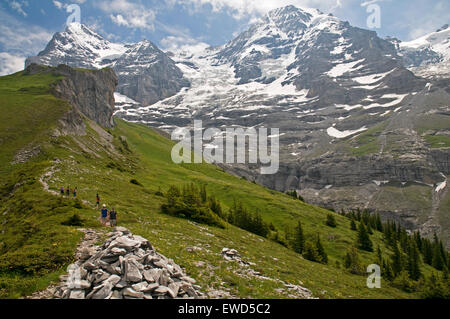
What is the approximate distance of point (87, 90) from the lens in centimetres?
16812

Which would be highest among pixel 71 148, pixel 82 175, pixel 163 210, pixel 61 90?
pixel 61 90

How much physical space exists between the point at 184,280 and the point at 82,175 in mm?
41522

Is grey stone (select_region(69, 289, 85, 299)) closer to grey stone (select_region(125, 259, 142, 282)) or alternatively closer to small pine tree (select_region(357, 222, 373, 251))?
grey stone (select_region(125, 259, 142, 282))

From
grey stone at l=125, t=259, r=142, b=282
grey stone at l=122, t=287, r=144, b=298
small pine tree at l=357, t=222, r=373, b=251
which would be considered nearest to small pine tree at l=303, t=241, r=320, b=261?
grey stone at l=125, t=259, r=142, b=282

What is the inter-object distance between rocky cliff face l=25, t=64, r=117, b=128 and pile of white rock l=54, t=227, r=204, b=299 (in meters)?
124

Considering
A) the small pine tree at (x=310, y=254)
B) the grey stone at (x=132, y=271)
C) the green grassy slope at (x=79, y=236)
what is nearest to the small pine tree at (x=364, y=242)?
the green grassy slope at (x=79, y=236)

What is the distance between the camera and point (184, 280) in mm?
16672

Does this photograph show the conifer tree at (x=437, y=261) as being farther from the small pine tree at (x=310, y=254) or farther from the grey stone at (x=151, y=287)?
the grey stone at (x=151, y=287)

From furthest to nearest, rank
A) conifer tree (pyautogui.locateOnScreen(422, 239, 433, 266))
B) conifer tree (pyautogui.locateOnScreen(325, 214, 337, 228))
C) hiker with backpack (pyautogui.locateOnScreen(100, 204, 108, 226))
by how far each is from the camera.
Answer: conifer tree (pyautogui.locateOnScreen(325, 214, 337, 228)) → conifer tree (pyautogui.locateOnScreen(422, 239, 433, 266)) → hiker with backpack (pyautogui.locateOnScreen(100, 204, 108, 226))

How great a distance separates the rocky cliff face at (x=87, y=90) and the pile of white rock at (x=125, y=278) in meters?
124

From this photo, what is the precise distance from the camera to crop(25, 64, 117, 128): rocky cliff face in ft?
450
